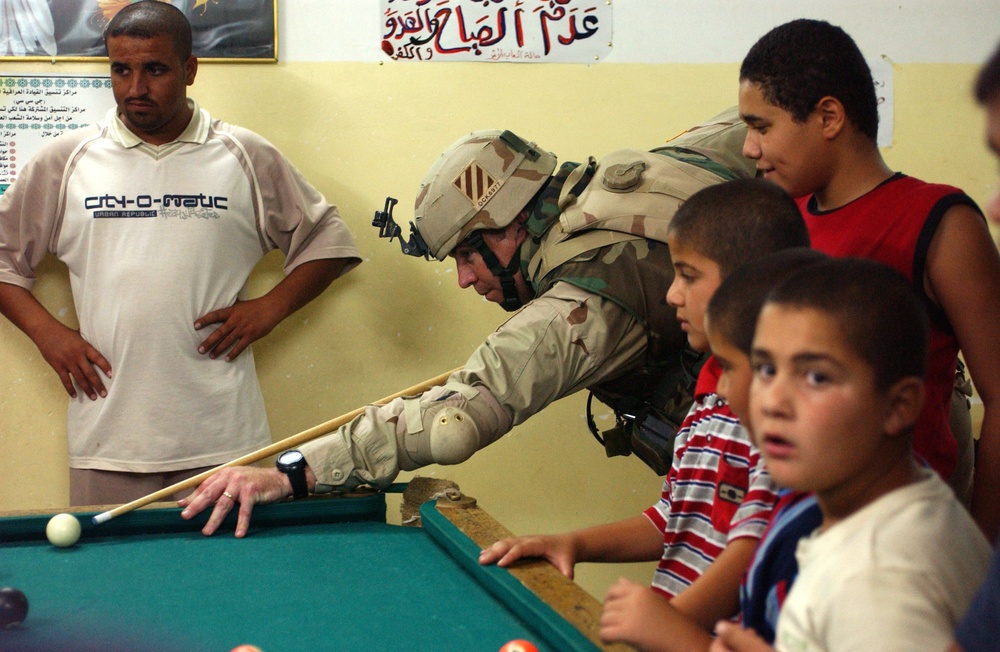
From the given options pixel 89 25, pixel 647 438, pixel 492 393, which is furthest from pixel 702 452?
pixel 89 25

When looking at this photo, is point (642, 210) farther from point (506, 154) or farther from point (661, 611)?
point (661, 611)

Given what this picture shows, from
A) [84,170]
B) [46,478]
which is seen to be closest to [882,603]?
[84,170]

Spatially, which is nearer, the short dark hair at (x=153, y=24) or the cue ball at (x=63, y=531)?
the cue ball at (x=63, y=531)

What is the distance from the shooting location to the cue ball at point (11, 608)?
136cm

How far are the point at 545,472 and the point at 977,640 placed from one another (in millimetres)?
2485

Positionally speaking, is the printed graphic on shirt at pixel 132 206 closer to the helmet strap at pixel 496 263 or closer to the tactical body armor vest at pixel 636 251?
the helmet strap at pixel 496 263

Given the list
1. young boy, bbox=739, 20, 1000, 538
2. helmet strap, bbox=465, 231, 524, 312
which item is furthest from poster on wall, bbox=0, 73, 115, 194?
young boy, bbox=739, 20, 1000, 538

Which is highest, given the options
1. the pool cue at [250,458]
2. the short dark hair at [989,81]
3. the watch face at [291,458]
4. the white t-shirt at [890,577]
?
the short dark hair at [989,81]

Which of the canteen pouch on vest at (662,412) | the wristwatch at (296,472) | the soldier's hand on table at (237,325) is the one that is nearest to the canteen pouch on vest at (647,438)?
the canteen pouch on vest at (662,412)

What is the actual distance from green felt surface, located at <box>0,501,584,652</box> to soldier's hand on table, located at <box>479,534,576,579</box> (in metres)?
0.05

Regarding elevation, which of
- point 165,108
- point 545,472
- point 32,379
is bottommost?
point 545,472

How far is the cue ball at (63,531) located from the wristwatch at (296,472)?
0.40 meters

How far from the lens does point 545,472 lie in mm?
3205

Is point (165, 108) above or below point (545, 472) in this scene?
above
